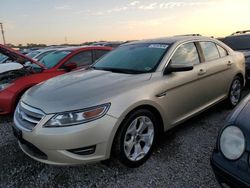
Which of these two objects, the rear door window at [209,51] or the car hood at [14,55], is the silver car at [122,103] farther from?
the car hood at [14,55]

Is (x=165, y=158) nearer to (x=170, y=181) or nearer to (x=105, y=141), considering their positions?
(x=170, y=181)

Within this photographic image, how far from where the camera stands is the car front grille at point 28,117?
2732 mm

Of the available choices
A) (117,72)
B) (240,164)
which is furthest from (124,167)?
(240,164)

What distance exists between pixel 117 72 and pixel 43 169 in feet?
5.11

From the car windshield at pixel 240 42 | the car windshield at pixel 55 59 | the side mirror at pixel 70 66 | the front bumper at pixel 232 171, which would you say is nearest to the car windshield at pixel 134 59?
the side mirror at pixel 70 66

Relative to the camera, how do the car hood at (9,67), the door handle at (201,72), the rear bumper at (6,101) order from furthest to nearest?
the car hood at (9,67) → the rear bumper at (6,101) → the door handle at (201,72)

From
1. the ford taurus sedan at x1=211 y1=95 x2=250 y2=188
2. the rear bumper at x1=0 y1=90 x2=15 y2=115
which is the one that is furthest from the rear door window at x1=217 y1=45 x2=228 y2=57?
the rear bumper at x1=0 y1=90 x2=15 y2=115

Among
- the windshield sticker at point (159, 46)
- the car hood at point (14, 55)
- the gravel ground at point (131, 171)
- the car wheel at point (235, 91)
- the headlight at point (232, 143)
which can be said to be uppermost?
the windshield sticker at point (159, 46)

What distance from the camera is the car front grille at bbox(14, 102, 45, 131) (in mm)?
2732

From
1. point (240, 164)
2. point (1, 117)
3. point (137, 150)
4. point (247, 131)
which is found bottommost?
point (1, 117)

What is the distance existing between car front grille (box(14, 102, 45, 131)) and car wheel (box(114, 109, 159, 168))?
0.87 metres

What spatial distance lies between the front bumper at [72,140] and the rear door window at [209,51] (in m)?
2.33

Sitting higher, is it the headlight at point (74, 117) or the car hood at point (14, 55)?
the car hood at point (14, 55)

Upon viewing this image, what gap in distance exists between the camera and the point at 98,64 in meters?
4.20
